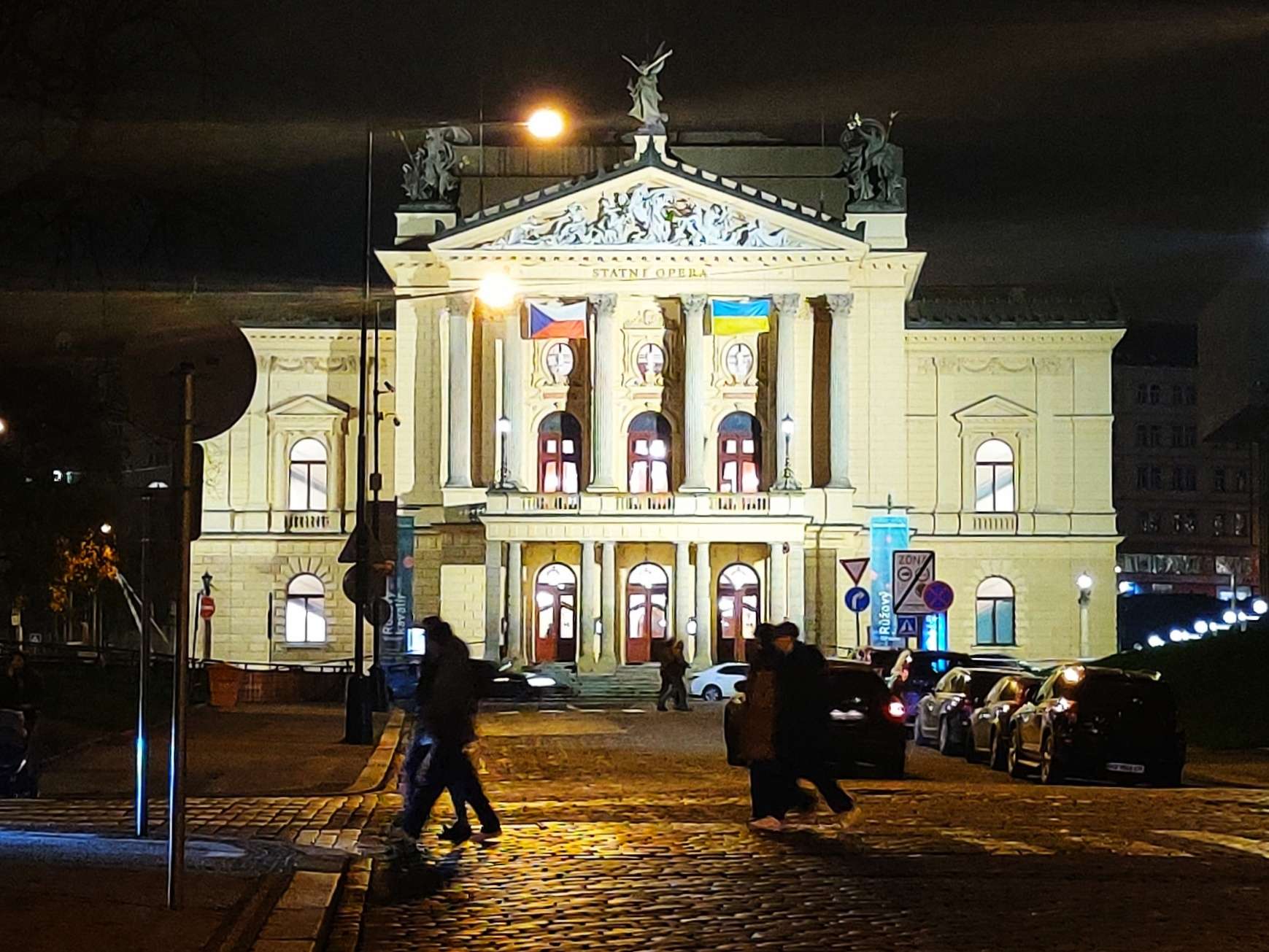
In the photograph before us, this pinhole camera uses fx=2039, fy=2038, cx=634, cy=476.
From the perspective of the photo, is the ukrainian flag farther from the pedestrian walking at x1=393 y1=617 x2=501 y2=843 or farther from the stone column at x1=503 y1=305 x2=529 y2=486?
the pedestrian walking at x1=393 y1=617 x2=501 y2=843

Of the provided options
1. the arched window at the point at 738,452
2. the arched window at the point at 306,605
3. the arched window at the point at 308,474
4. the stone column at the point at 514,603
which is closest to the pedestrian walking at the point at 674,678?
the stone column at the point at 514,603

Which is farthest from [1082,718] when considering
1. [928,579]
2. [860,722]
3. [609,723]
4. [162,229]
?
[609,723]

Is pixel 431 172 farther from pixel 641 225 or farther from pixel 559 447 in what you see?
pixel 559 447

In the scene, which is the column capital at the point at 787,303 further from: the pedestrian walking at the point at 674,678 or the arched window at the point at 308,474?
the pedestrian walking at the point at 674,678

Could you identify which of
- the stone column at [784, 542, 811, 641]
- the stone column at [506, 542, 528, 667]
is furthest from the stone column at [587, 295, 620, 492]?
the stone column at [784, 542, 811, 641]

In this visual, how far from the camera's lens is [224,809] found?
62.0ft

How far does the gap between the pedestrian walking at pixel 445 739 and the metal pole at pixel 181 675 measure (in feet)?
15.3

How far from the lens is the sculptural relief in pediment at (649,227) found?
68625 mm

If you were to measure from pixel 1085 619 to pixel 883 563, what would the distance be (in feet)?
31.1

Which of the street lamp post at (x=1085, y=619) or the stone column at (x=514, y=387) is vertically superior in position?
the stone column at (x=514, y=387)

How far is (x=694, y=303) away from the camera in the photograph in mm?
69312

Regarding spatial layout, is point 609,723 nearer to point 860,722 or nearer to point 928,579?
point 928,579

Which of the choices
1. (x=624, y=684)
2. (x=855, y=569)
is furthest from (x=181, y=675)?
(x=624, y=684)

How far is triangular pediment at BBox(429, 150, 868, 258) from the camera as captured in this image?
224ft
